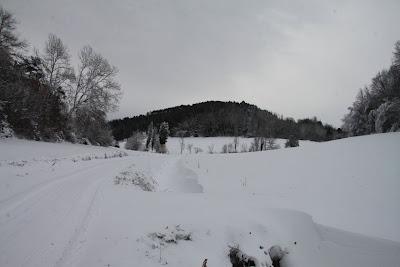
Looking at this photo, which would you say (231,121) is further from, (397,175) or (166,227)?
(166,227)

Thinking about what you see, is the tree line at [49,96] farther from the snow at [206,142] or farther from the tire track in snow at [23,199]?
the snow at [206,142]

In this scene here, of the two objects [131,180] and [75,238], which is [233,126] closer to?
[131,180]

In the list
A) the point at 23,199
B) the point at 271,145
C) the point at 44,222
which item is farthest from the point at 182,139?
the point at 44,222

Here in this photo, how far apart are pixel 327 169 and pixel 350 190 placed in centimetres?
350

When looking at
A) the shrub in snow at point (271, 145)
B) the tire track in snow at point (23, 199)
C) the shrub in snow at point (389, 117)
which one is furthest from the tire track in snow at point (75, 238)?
the shrub in snow at point (271, 145)

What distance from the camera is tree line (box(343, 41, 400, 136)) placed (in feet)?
92.9

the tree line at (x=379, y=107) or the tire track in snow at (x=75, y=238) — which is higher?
the tree line at (x=379, y=107)

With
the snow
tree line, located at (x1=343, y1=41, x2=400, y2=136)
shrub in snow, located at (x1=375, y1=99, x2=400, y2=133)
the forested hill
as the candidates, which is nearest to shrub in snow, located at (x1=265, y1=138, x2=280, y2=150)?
the snow

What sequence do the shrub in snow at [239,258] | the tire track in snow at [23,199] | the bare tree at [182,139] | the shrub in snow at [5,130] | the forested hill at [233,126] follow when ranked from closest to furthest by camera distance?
the tire track in snow at [23,199] < the shrub in snow at [239,258] < the shrub in snow at [5,130] < the bare tree at [182,139] < the forested hill at [233,126]

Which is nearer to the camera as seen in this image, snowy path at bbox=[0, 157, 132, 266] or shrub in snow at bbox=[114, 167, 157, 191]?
snowy path at bbox=[0, 157, 132, 266]

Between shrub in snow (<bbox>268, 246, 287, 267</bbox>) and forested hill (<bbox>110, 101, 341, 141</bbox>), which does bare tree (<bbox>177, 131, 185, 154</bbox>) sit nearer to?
forested hill (<bbox>110, 101, 341, 141</bbox>)

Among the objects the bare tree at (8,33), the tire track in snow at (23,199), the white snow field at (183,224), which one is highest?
the bare tree at (8,33)

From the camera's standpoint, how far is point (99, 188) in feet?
27.6

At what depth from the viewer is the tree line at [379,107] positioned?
28.3 meters
